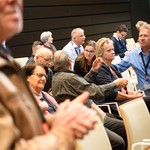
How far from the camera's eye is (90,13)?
10.8 meters

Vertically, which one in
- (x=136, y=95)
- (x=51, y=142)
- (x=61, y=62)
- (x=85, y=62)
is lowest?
(x=136, y=95)

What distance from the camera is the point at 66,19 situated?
9812 millimetres

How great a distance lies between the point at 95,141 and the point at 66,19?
7.35 m

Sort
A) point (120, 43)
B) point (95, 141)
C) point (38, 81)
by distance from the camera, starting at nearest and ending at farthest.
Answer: point (95, 141), point (38, 81), point (120, 43)

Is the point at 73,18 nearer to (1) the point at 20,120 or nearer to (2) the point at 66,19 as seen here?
(2) the point at 66,19

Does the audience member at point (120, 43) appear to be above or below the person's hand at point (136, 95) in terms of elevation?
above

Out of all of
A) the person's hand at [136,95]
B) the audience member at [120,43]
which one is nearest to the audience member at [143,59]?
the person's hand at [136,95]

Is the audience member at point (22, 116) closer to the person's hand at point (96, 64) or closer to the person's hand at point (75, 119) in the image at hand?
the person's hand at point (75, 119)

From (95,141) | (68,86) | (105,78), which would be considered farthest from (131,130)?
(105,78)

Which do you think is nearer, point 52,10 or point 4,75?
point 4,75

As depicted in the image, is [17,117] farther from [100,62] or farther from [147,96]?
[147,96]

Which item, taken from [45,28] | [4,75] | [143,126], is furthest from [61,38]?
[4,75]

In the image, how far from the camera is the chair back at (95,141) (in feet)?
8.61

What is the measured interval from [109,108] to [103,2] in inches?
286
